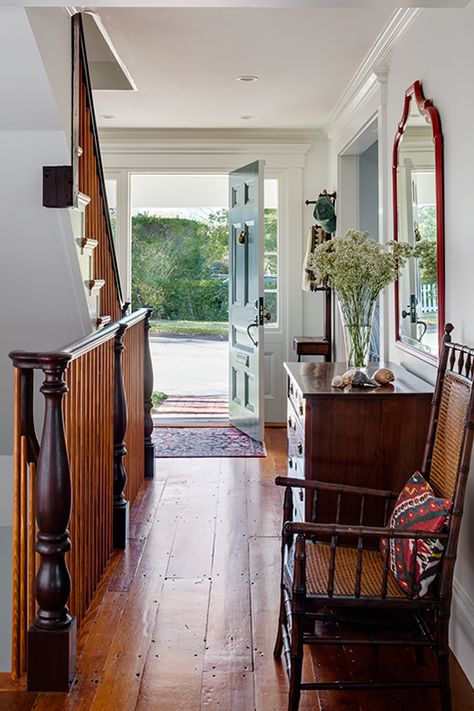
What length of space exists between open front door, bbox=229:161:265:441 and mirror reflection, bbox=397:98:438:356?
2117mm

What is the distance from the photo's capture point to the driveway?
871cm

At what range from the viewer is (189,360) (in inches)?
350

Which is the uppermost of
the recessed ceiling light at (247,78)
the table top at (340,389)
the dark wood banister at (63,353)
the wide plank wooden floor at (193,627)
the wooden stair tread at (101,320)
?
the recessed ceiling light at (247,78)

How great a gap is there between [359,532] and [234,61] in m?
3.36

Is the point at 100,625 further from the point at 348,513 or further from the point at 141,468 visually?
the point at 141,468

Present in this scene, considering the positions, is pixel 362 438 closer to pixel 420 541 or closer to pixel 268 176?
pixel 420 541

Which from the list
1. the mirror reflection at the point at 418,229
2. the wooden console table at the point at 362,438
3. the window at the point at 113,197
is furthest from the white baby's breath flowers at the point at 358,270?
the window at the point at 113,197

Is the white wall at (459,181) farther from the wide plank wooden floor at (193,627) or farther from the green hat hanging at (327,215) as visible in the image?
the green hat hanging at (327,215)

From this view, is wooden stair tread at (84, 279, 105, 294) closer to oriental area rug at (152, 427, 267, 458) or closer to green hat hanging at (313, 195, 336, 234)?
oriental area rug at (152, 427, 267, 458)

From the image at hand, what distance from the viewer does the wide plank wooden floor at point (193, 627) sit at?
222cm

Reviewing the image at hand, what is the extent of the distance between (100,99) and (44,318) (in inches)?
92.4

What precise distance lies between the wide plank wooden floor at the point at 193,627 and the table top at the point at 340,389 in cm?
86

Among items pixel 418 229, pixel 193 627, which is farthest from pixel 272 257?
pixel 193 627

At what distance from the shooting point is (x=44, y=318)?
12.1 ft
